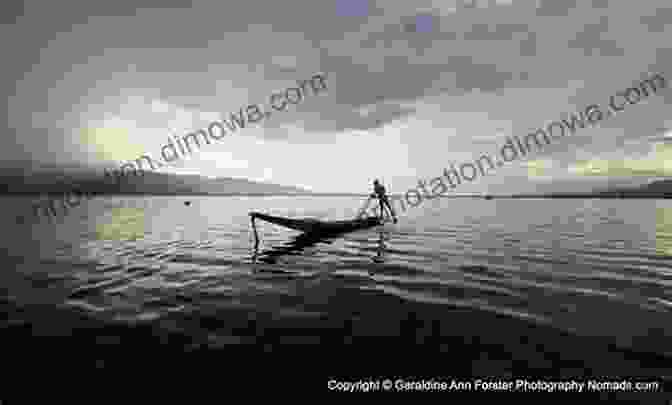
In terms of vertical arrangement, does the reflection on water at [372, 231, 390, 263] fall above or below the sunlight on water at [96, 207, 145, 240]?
below

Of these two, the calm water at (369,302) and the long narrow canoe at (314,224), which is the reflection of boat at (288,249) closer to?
the calm water at (369,302)

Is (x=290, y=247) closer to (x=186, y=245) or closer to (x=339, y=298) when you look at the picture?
(x=186, y=245)

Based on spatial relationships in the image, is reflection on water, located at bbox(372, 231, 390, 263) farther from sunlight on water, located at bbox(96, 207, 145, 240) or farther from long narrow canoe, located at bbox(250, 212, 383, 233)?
sunlight on water, located at bbox(96, 207, 145, 240)

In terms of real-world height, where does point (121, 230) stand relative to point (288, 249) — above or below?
above

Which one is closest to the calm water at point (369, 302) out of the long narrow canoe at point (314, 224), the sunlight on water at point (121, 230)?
the long narrow canoe at point (314, 224)

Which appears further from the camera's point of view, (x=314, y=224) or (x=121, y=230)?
(x=121, y=230)

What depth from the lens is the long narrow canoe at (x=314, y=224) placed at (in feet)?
50.7

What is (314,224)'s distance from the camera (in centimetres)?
1816

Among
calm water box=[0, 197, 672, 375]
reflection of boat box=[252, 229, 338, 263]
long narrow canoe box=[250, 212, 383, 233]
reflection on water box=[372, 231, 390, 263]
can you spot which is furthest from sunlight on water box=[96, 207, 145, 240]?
reflection on water box=[372, 231, 390, 263]

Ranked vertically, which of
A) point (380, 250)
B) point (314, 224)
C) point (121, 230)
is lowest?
point (380, 250)

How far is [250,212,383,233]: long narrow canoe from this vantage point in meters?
15.4

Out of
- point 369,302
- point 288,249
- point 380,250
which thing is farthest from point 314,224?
point 369,302

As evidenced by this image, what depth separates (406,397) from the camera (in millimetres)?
4164

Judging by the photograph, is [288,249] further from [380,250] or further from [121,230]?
[121,230]
